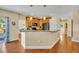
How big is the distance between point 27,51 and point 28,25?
585 millimetres

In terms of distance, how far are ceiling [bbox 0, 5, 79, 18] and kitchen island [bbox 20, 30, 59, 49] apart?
1.37 ft

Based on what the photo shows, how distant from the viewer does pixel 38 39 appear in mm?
2785

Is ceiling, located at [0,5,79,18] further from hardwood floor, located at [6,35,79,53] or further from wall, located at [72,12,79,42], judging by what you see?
hardwood floor, located at [6,35,79,53]

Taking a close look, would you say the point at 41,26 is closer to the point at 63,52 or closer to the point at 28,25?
the point at 28,25

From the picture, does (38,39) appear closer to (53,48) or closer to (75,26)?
(53,48)

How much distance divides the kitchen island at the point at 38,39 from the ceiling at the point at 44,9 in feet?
1.37

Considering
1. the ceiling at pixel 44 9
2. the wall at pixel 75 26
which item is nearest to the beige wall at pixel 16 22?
the ceiling at pixel 44 9

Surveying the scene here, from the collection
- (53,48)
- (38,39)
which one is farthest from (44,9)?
(53,48)

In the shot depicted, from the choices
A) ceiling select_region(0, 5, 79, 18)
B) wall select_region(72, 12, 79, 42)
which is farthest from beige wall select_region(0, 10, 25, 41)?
wall select_region(72, 12, 79, 42)

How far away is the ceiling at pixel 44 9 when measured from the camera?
8.59 ft

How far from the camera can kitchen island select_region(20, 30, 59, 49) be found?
2.73m

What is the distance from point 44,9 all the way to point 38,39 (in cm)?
69

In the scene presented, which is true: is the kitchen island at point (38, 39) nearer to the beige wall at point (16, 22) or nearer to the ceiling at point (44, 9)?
the beige wall at point (16, 22)
